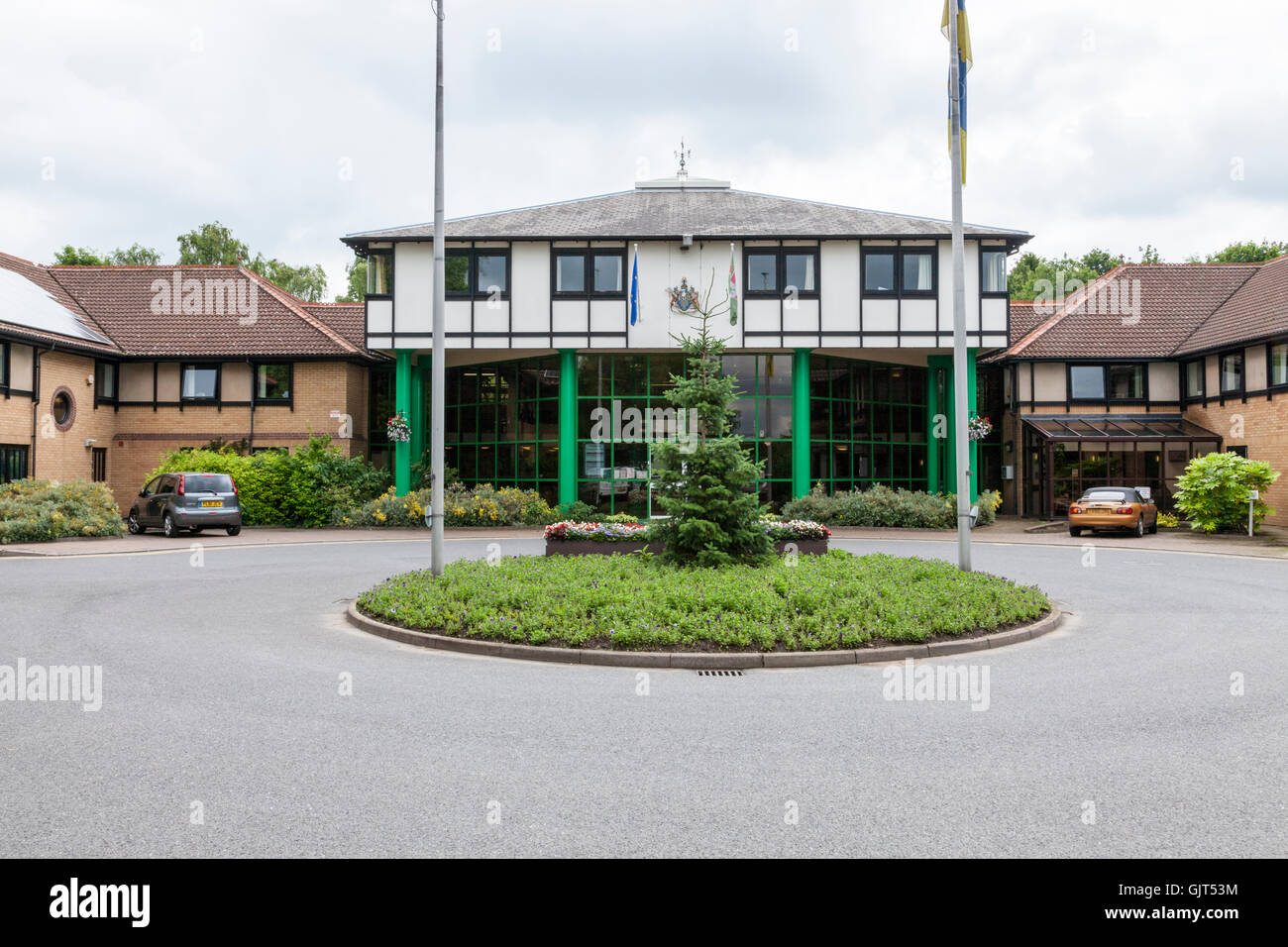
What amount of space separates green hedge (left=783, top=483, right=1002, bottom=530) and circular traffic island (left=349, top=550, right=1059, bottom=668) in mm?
15685

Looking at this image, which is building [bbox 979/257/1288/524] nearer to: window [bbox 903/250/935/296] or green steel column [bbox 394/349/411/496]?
window [bbox 903/250/935/296]

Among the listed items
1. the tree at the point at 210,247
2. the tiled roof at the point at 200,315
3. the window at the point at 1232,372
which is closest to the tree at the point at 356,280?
the tree at the point at 210,247

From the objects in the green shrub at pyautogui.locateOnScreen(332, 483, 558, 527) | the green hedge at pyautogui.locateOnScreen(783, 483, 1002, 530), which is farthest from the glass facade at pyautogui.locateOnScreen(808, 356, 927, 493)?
the green shrub at pyautogui.locateOnScreen(332, 483, 558, 527)

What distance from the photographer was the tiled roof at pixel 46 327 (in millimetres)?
26734

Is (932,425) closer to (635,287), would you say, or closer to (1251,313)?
(1251,313)

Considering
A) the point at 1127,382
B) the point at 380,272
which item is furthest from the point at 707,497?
the point at 1127,382

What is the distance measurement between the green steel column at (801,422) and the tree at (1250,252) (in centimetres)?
3874

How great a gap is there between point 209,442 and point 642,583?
25.0 metres

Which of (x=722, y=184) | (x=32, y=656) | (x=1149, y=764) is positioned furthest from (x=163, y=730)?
(x=722, y=184)

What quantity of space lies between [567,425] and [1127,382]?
65.3 feet

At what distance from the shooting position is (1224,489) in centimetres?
2431

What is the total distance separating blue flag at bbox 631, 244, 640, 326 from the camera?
27.1m
